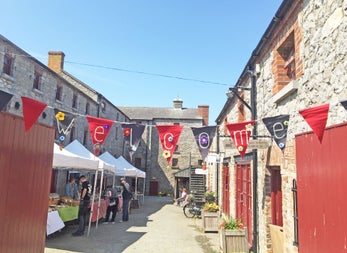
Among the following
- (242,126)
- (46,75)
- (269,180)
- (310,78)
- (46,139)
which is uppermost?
(46,75)

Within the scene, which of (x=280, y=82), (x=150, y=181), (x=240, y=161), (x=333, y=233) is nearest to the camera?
(x=333, y=233)

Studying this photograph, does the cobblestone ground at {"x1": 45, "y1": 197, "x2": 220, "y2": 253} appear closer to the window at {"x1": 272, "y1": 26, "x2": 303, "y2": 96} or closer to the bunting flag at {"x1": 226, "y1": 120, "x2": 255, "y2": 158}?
the bunting flag at {"x1": 226, "y1": 120, "x2": 255, "y2": 158}

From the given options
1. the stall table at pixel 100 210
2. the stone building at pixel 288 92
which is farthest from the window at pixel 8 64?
the stone building at pixel 288 92

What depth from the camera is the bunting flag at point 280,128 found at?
524cm

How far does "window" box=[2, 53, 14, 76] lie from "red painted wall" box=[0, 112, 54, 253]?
775 centimetres

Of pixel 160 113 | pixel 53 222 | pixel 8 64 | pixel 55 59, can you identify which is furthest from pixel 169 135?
pixel 160 113

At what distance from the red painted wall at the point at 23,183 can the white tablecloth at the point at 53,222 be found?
3231 mm

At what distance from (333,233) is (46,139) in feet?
14.6

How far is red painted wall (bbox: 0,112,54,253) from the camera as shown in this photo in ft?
13.5

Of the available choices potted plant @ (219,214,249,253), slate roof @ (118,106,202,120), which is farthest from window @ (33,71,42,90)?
slate roof @ (118,106,202,120)

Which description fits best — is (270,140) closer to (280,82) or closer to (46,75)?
(280,82)

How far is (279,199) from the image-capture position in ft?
20.7

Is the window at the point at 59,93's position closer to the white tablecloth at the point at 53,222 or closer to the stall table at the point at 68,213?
the stall table at the point at 68,213

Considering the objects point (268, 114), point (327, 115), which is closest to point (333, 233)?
point (327, 115)
